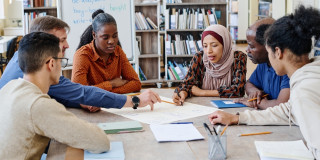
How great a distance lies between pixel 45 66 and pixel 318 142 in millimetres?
1044

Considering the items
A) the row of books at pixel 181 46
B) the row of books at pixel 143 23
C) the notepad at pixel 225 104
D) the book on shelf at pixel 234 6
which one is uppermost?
the book on shelf at pixel 234 6

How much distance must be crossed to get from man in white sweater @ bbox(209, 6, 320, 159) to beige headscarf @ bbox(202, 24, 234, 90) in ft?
2.54

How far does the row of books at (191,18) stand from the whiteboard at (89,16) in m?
1.12

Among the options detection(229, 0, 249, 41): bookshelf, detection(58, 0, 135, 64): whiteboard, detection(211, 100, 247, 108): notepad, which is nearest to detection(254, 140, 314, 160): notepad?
detection(211, 100, 247, 108): notepad

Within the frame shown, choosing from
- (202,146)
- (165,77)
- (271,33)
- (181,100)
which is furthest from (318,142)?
(165,77)

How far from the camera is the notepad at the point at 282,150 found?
49.9 inches

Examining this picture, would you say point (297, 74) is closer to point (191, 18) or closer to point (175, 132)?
point (175, 132)

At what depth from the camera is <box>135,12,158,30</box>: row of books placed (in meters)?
5.60

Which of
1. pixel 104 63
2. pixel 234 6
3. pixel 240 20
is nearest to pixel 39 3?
pixel 104 63

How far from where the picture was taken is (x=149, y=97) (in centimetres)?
203

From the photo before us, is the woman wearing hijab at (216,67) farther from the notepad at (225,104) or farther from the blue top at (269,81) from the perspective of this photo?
the notepad at (225,104)

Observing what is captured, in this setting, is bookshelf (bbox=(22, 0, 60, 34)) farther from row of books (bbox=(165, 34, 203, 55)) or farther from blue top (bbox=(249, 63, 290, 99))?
blue top (bbox=(249, 63, 290, 99))

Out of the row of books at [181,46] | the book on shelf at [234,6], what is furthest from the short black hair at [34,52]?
the book on shelf at [234,6]

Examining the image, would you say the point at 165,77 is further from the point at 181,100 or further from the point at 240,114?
the point at 240,114
